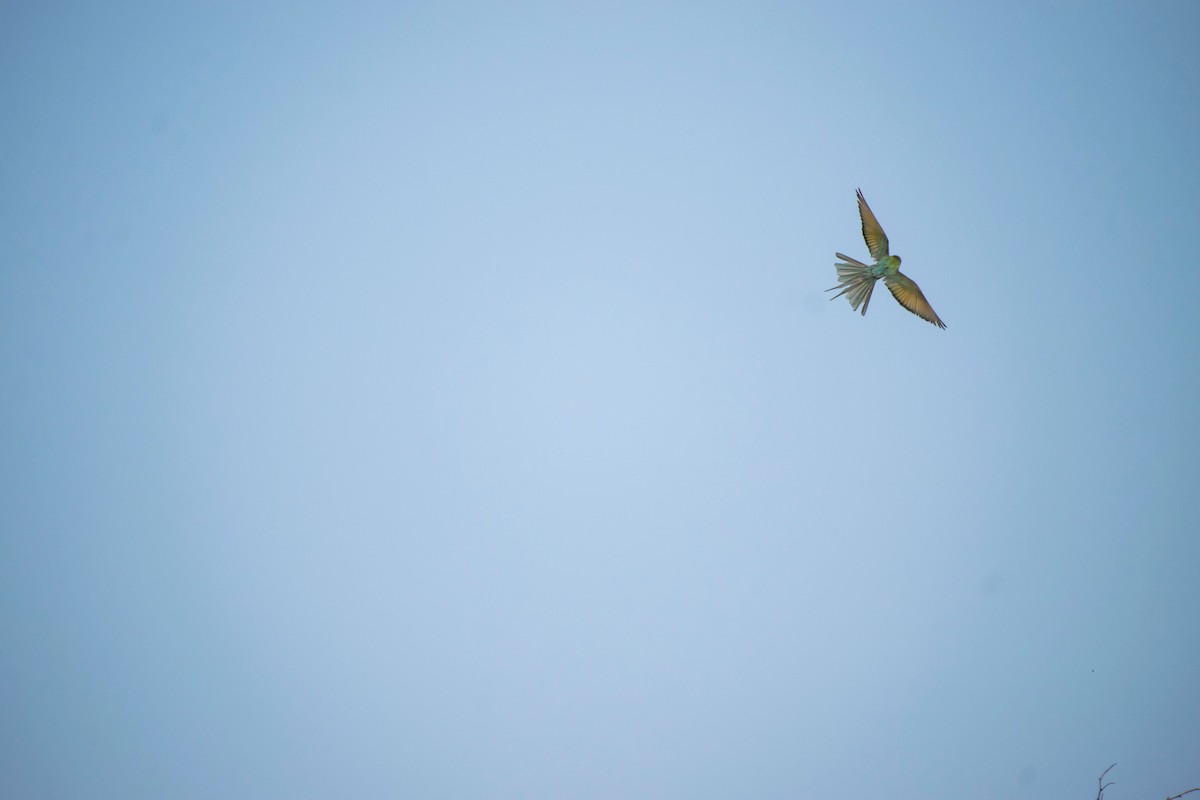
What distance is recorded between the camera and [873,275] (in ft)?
17.9

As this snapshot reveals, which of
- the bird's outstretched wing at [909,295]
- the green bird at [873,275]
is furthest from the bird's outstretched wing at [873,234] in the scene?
the bird's outstretched wing at [909,295]

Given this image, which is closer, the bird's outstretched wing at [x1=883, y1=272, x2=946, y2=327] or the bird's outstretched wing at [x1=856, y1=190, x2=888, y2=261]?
the bird's outstretched wing at [x1=856, y1=190, x2=888, y2=261]

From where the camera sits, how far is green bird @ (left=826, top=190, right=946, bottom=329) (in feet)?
17.3

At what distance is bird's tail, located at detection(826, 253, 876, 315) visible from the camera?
5488 mm

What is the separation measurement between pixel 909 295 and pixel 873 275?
50 cm

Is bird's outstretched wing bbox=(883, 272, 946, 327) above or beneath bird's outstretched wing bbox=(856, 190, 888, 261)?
beneath

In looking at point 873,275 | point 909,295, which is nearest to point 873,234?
point 873,275

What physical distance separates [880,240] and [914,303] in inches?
34.8

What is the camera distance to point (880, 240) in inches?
207

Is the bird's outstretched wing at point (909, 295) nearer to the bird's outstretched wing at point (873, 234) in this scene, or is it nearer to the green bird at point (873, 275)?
the green bird at point (873, 275)

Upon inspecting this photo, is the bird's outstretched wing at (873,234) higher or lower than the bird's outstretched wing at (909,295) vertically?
higher

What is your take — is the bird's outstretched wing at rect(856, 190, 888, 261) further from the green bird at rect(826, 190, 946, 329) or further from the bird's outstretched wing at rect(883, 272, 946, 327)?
the bird's outstretched wing at rect(883, 272, 946, 327)

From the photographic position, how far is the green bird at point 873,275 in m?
5.27

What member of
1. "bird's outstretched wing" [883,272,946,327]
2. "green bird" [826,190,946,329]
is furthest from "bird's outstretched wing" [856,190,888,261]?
"bird's outstretched wing" [883,272,946,327]
